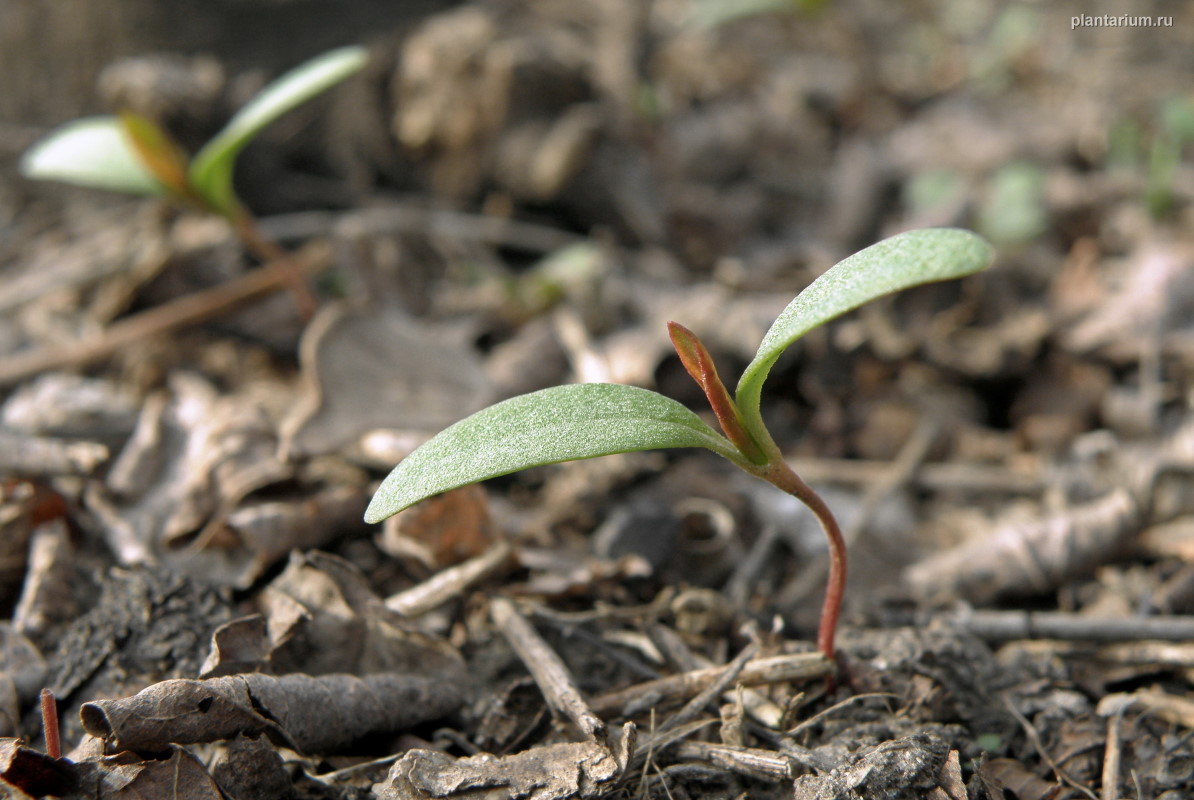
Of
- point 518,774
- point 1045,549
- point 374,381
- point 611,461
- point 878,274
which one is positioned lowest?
point 1045,549

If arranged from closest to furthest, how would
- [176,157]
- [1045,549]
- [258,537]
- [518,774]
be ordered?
[518,774] → [258,537] → [1045,549] → [176,157]

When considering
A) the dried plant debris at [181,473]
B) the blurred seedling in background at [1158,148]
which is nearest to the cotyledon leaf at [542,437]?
the dried plant debris at [181,473]

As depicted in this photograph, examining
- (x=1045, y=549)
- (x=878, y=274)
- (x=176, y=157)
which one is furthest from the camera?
(x=176, y=157)

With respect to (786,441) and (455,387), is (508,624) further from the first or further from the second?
(786,441)

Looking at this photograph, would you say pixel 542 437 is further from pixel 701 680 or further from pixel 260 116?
pixel 260 116

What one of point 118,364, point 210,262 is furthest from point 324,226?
point 118,364

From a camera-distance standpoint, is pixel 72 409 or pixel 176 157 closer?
pixel 72 409

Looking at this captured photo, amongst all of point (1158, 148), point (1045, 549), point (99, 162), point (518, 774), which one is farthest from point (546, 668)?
point (1158, 148)
